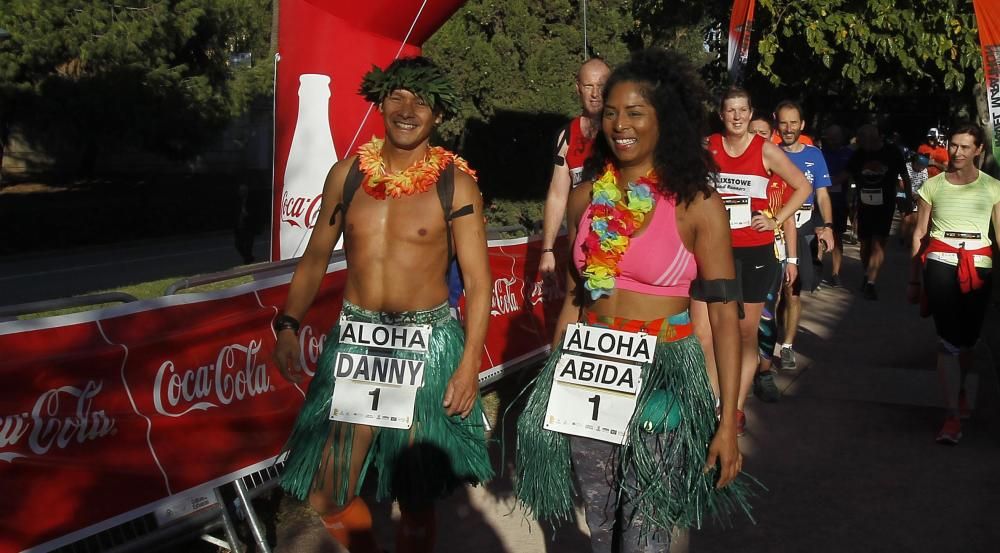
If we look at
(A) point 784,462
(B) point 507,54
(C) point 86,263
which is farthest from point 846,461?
(C) point 86,263

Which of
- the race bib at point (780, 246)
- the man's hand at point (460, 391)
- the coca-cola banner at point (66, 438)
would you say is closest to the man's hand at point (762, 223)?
the race bib at point (780, 246)

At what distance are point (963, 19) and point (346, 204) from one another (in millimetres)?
13874

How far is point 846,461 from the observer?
612 cm

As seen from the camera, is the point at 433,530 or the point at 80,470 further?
the point at 433,530

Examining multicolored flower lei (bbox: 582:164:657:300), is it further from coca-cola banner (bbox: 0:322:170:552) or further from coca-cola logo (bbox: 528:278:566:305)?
coca-cola logo (bbox: 528:278:566:305)

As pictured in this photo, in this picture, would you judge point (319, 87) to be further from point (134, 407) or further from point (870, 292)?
point (870, 292)

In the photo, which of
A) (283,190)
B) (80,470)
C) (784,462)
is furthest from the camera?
(283,190)

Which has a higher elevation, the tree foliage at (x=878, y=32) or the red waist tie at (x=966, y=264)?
the tree foliage at (x=878, y=32)

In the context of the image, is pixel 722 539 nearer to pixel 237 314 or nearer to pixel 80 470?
pixel 237 314

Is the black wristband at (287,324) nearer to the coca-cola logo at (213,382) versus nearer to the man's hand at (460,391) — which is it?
the coca-cola logo at (213,382)

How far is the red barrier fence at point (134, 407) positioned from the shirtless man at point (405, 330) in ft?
1.57

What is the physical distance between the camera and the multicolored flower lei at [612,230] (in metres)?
3.45

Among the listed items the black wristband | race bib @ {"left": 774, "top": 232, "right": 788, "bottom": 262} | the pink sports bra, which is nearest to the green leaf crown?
the black wristband

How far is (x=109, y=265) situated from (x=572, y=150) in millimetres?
17245
